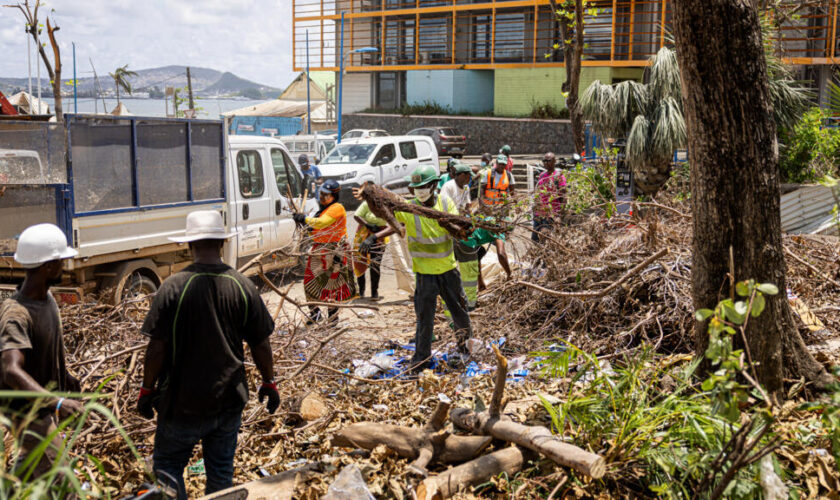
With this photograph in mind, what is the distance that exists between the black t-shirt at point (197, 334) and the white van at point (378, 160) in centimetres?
1512

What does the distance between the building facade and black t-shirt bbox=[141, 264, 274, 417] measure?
2883cm

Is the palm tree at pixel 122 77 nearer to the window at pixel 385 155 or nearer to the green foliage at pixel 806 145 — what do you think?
the window at pixel 385 155

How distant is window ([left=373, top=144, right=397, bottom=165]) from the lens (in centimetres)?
1997

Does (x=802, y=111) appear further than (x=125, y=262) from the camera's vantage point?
Yes

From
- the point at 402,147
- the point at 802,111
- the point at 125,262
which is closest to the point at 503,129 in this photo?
the point at 402,147

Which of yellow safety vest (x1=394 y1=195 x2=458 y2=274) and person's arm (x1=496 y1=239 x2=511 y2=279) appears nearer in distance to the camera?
yellow safety vest (x1=394 y1=195 x2=458 y2=274)

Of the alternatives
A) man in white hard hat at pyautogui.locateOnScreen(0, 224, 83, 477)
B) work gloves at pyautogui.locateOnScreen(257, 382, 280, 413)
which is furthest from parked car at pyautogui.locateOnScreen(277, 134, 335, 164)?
man in white hard hat at pyautogui.locateOnScreen(0, 224, 83, 477)

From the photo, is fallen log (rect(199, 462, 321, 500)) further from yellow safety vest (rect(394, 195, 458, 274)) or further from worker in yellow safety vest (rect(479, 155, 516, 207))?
worker in yellow safety vest (rect(479, 155, 516, 207))

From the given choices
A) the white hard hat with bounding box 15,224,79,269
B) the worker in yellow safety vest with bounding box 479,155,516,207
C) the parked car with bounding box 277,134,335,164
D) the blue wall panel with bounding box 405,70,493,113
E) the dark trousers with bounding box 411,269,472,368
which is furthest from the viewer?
the blue wall panel with bounding box 405,70,493,113

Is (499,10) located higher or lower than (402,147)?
higher

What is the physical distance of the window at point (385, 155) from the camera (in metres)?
20.0

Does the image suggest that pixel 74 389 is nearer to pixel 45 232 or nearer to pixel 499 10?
pixel 45 232

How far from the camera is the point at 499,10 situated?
36812mm

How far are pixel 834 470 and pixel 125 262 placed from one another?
6961 millimetres
